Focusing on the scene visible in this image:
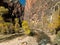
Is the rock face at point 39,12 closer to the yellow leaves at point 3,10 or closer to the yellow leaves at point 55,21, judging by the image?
the yellow leaves at point 55,21

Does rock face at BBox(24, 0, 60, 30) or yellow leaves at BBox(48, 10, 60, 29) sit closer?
yellow leaves at BBox(48, 10, 60, 29)

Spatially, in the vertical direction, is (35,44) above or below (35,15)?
below

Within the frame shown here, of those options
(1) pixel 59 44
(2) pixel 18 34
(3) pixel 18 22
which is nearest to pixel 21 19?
(3) pixel 18 22

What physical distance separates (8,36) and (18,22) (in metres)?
0.58

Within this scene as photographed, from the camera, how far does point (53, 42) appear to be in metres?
4.58

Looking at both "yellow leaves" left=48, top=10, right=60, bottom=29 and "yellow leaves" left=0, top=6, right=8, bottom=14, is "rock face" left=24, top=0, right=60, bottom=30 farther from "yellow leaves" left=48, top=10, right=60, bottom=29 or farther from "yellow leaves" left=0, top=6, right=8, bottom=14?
"yellow leaves" left=0, top=6, right=8, bottom=14

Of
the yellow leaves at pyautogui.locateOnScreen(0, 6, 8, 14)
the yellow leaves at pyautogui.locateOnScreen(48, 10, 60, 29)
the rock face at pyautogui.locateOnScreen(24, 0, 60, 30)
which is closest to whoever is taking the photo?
the yellow leaves at pyautogui.locateOnScreen(48, 10, 60, 29)

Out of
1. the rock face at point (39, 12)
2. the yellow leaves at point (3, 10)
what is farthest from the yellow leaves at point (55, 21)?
the yellow leaves at point (3, 10)

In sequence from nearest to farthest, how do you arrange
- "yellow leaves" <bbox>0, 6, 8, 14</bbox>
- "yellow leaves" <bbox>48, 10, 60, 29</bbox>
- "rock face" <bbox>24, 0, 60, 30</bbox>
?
"yellow leaves" <bbox>48, 10, 60, 29</bbox>, "rock face" <bbox>24, 0, 60, 30</bbox>, "yellow leaves" <bbox>0, 6, 8, 14</bbox>

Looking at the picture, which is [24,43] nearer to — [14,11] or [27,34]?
[27,34]

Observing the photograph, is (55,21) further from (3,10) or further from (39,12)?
(3,10)

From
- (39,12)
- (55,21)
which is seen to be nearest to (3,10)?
(39,12)

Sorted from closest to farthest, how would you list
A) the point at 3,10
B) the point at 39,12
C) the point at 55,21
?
the point at 55,21 → the point at 39,12 → the point at 3,10

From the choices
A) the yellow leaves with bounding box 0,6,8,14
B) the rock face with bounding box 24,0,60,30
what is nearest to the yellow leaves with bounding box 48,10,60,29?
the rock face with bounding box 24,0,60,30
